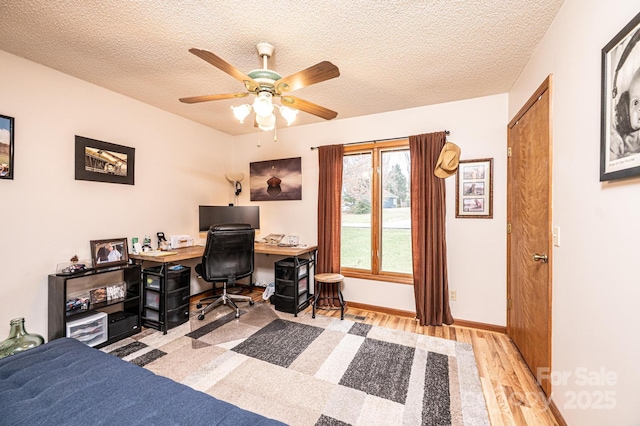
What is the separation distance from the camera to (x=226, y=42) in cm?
193

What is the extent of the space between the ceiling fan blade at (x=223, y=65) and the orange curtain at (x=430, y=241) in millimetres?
2063

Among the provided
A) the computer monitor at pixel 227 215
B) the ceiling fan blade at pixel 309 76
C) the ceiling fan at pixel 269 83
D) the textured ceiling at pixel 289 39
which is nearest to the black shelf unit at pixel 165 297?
the computer monitor at pixel 227 215

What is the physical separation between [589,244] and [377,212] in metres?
2.15

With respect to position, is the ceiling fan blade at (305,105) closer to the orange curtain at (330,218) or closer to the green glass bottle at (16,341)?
the orange curtain at (330,218)

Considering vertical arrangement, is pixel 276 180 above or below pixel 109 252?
above

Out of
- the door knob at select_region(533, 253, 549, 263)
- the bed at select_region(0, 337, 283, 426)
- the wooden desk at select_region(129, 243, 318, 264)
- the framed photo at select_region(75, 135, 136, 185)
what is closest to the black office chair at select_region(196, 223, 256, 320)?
the wooden desk at select_region(129, 243, 318, 264)

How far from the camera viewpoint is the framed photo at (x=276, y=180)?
12.6 ft

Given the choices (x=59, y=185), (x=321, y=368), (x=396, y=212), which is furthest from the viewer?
(x=396, y=212)

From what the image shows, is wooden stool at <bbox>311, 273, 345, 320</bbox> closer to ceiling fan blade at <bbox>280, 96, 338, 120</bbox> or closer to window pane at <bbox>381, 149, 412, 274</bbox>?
window pane at <bbox>381, 149, 412, 274</bbox>

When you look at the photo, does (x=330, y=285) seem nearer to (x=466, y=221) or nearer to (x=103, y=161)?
(x=466, y=221)

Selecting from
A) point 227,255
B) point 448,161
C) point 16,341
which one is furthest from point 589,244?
point 16,341

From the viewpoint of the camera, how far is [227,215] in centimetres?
379

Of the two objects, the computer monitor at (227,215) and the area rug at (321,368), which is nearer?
the area rug at (321,368)

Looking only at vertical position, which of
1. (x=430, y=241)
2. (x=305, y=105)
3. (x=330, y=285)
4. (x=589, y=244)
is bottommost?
(x=330, y=285)
